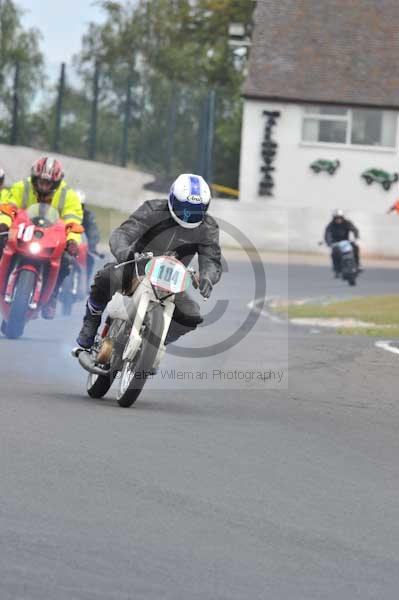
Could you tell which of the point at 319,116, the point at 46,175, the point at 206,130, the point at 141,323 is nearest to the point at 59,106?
the point at 206,130

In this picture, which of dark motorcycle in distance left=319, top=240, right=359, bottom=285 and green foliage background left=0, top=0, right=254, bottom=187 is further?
green foliage background left=0, top=0, right=254, bottom=187

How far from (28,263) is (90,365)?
14.4 feet

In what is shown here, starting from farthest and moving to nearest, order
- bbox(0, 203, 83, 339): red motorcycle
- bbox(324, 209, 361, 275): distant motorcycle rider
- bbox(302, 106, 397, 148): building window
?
bbox(302, 106, 397, 148): building window → bbox(324, 209, 361, 275): distant motorcycle rider → bbox(0, 203, 83, 339): red motorcycle

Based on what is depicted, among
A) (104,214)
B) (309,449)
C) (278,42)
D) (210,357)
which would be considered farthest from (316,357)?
(278,42)

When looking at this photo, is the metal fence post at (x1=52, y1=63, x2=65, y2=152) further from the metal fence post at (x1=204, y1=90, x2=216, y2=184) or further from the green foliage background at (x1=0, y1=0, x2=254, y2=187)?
the metal fence post at (x1=204, y1=90, x2=216, y2=184)

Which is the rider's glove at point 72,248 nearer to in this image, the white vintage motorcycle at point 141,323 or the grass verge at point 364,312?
the white vintage motorcycle at point 141,323

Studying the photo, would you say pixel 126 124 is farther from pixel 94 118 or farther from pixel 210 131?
pixel 210 131

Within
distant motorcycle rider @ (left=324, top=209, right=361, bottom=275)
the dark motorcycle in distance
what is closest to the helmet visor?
the dark motorcycle in distance

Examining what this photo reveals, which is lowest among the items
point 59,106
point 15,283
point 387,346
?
point 387,346

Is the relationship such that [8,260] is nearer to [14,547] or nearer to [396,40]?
[14,547]

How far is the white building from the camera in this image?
50562 mm

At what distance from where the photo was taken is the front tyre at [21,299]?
14.8 meters

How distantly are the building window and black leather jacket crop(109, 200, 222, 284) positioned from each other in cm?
4058

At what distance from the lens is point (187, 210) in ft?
34.6
